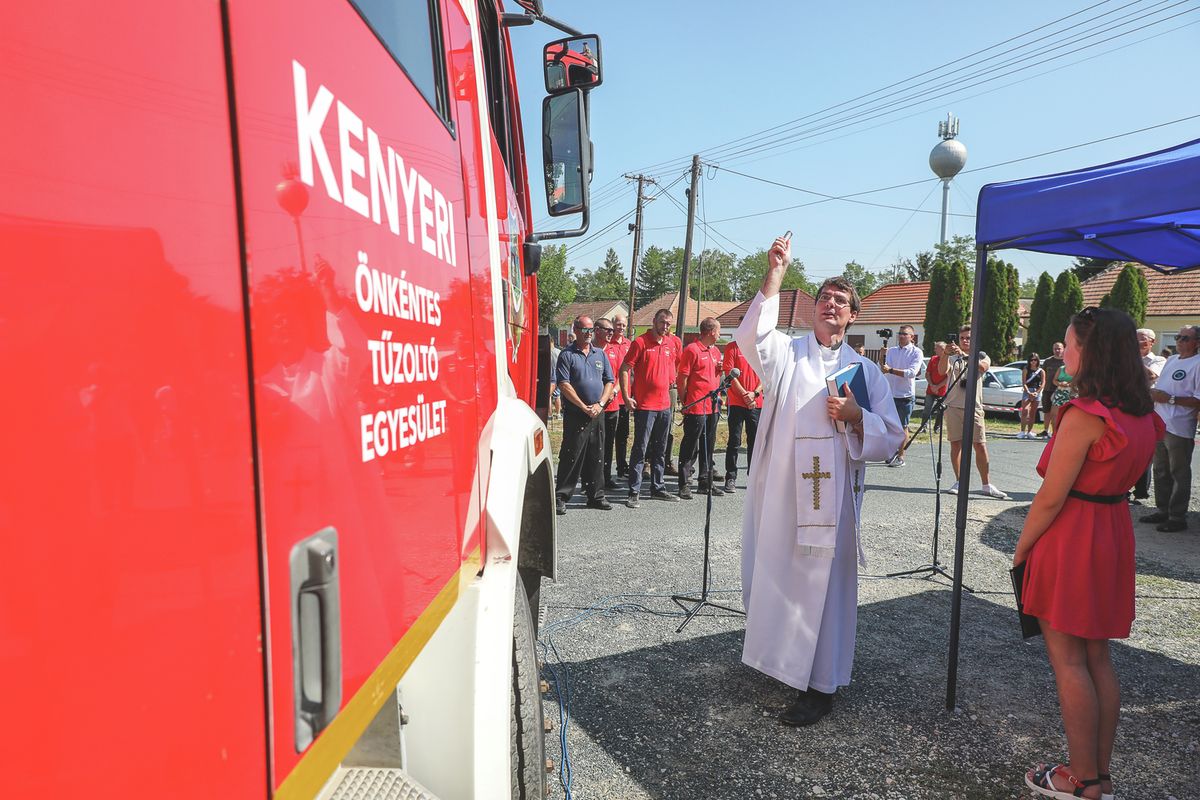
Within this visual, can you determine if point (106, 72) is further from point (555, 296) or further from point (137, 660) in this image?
point (555, 296)

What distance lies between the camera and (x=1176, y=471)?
6.91 metres

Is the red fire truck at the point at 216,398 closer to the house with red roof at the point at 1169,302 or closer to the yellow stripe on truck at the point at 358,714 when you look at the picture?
the yellow stripe on truck at the point at 358,714

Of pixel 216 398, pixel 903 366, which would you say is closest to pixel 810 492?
pixel 216 398

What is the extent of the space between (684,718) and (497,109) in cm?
266

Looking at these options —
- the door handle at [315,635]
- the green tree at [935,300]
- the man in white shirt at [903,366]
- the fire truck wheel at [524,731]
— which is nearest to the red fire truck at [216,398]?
the door handle at [315,635]

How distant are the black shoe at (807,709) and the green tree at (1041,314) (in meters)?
26.2

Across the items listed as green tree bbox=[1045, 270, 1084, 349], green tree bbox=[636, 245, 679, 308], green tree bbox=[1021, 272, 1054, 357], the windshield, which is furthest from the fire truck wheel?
green tree bbox=[636, 245, 679, 308]

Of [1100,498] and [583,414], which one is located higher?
[1100,498]

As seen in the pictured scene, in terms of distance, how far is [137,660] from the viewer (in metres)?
0.57

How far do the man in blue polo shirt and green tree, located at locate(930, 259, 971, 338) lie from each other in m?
24.0

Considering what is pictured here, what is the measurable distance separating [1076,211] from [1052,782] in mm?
2273

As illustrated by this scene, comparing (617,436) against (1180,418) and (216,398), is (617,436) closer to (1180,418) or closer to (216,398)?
(1180,418)

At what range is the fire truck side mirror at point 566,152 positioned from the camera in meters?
2.89

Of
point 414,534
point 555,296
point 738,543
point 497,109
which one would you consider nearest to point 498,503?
point 414,534
